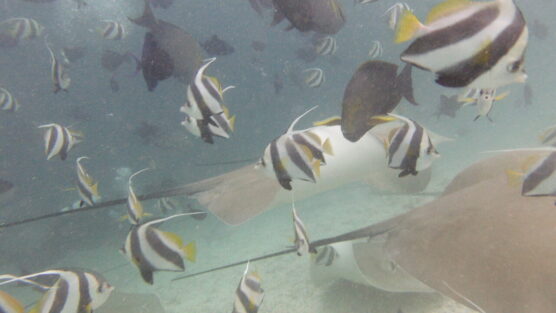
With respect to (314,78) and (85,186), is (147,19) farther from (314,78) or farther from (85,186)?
(314,78)

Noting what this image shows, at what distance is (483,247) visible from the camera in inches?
70.7

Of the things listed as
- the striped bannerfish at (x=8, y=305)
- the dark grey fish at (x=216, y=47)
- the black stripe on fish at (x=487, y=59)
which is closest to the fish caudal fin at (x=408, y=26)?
the black stripe on fish at (x=487, y=59)

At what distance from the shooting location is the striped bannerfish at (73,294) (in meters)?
1.95

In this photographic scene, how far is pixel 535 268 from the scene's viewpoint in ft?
5.06

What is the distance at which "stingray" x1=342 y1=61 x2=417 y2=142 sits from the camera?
218cm

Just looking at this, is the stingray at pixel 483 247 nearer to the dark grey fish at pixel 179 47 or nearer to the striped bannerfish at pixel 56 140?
the dark grey fish at pixel 179 47

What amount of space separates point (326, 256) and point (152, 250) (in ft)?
5.57

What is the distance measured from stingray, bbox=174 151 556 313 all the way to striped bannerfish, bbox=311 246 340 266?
2.27ft

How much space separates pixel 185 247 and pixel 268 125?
30.7m

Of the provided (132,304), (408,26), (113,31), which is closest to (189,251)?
(408,26)

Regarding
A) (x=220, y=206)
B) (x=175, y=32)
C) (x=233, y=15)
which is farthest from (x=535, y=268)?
(x=233, y=15)

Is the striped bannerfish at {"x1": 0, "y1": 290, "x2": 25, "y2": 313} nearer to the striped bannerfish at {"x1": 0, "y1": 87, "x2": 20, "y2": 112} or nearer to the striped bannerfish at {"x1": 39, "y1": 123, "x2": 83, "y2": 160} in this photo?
the striped bannerfish at {"x1": 39, "y1": 123, "x2": 83, "y2": 160}

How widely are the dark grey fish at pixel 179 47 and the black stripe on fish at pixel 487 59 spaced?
320cm

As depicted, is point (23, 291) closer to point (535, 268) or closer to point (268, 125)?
point (535, 268)
